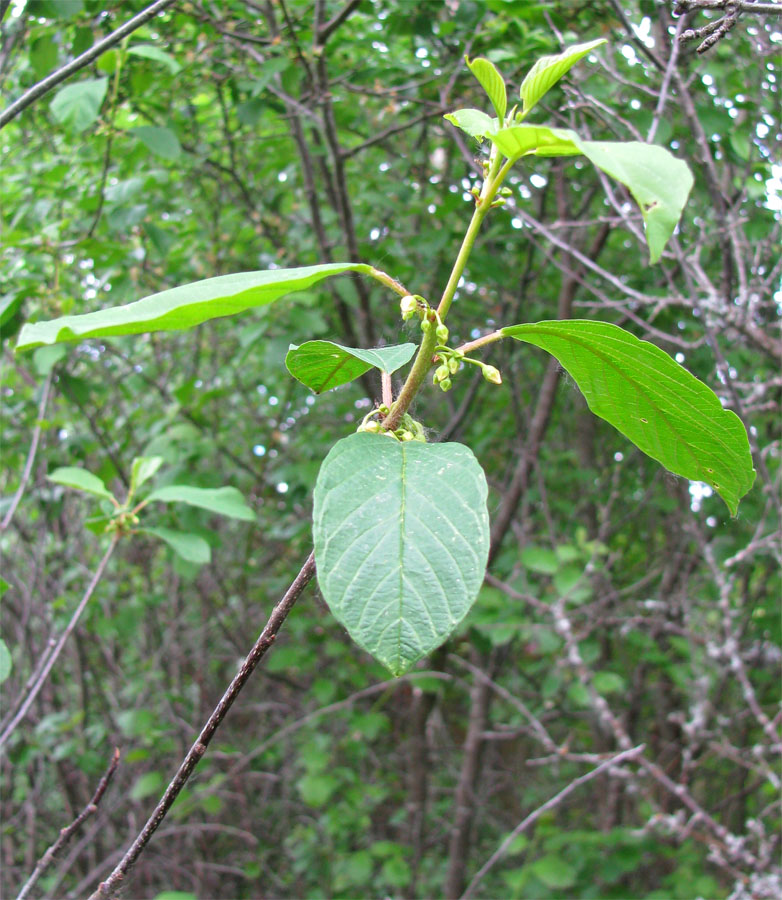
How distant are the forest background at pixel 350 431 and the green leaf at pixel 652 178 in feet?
4.65

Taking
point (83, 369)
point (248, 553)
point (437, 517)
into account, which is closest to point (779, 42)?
point (437, 517)

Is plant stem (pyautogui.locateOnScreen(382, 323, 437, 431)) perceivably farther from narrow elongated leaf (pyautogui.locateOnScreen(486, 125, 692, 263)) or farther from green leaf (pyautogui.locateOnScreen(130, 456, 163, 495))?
green leaf (pyautogui.locateOnScreen(130, 456, 163, 495))

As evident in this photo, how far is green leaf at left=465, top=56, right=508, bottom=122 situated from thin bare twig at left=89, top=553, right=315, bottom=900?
1.30 ft

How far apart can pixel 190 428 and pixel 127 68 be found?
1.09 m

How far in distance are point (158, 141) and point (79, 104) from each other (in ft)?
1.06

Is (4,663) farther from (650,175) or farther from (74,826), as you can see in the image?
(650,175)

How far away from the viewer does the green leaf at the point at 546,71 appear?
0.54 metres

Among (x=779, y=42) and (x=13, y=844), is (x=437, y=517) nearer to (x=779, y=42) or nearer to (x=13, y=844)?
(x=779, y=42)

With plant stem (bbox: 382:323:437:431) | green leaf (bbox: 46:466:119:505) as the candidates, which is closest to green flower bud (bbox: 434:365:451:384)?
plant stem (bbox: 382:323:437:431)

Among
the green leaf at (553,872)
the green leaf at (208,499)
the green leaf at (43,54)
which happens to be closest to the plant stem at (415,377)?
the green leaf at (208,499)

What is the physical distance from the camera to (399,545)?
19.6 inches

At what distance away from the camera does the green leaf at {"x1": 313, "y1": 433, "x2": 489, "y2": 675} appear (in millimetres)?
471

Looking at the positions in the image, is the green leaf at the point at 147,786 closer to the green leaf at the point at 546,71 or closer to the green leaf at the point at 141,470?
the green leaf at the point at 141,470

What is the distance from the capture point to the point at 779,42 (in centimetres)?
190
